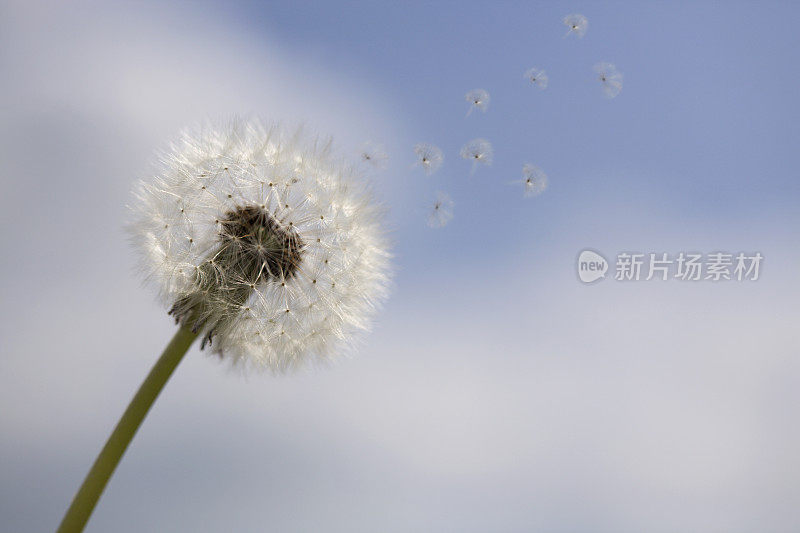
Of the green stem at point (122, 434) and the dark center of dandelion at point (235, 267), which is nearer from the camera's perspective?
the green stem at point (122, 434)

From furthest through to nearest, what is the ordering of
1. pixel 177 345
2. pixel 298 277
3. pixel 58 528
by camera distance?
pixel 298 277 → pixel 177 345 → pixel 58 528

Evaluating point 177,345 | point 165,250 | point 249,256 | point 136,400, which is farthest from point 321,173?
point 136,400

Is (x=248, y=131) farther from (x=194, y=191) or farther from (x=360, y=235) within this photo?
(x=360, y=235)

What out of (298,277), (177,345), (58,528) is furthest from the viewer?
(298,277)

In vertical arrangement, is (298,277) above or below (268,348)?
above

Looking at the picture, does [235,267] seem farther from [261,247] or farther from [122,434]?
[122,434]

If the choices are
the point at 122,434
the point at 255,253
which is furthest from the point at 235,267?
the point at 122,434
